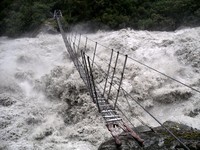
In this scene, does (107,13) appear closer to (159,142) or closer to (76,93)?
(76,93)

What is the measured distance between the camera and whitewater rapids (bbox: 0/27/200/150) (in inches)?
305

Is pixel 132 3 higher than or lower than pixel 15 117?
higher

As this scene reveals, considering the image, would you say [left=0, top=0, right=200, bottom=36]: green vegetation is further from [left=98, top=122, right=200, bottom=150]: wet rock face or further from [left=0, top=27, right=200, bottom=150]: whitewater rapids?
[left=98, top=122, right=200, bottom=150]: wet rock face

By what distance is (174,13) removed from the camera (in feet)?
55.3

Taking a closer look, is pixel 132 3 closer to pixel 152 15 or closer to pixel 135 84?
pixel 152 15

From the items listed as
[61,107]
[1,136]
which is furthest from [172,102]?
[1,136]

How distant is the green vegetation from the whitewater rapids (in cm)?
352

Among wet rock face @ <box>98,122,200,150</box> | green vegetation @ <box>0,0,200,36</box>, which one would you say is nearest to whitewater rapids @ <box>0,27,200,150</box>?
wet rock face @ <box>98,122,200,150</box>

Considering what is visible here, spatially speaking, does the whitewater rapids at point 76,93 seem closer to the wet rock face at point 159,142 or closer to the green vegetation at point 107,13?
the wet rock face at point 159,142

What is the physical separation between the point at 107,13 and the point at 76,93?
1009 cm

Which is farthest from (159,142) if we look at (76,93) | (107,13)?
(107,13)

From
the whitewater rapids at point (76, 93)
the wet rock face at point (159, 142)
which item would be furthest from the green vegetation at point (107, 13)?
the wet rock face at point (159, 142)

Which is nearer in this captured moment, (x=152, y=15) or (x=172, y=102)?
(x=172, y=102)

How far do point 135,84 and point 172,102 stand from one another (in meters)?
1.56
